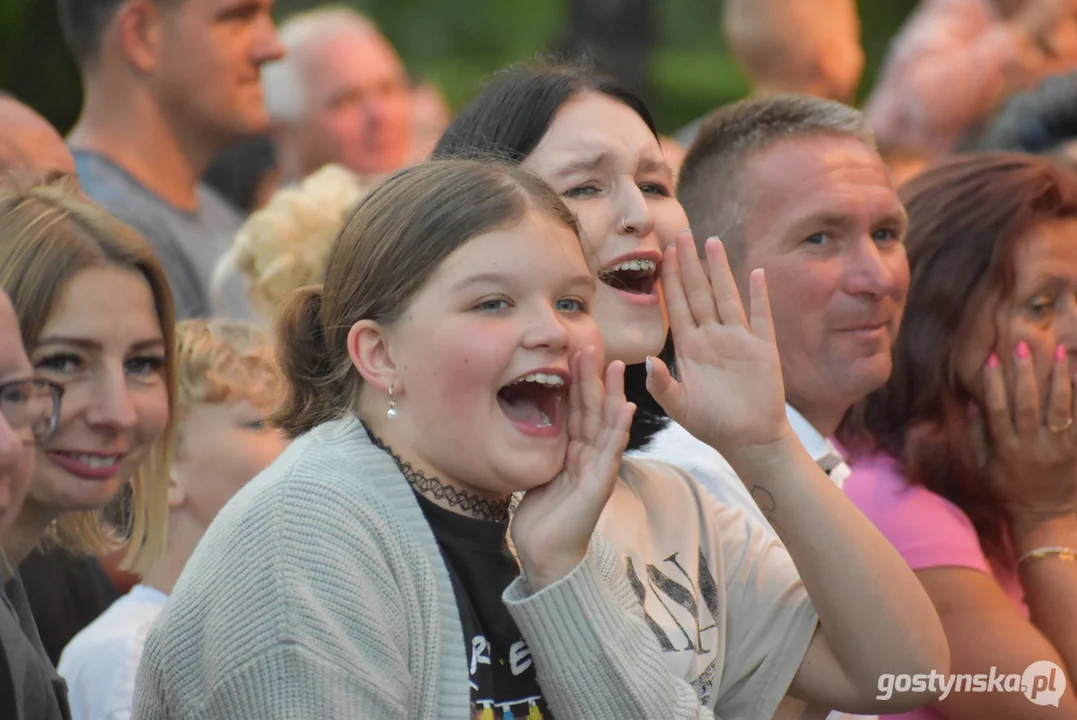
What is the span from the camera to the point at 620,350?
2.74 metres

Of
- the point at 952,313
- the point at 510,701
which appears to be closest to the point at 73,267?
the point at 510,701

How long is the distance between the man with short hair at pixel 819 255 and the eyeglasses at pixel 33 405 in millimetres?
1304

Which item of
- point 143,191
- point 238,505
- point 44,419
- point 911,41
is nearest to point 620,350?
point 238,505

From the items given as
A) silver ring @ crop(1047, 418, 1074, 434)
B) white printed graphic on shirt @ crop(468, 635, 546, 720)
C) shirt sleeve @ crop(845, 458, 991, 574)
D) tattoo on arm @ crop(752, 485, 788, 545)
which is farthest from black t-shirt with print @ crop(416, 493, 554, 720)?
silver ring @ crop(1047, 418, 1074, 434)

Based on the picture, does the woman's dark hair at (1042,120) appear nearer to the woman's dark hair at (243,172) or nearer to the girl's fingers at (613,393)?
the girl's fingers at (613,393)

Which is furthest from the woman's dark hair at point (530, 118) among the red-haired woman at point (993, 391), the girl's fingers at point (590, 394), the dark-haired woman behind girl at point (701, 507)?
the red-haired woman at point (993, 391)

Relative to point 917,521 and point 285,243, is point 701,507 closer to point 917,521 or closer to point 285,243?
point 917,521

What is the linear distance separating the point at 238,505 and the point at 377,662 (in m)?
0.32

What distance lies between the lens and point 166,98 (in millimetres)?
5012

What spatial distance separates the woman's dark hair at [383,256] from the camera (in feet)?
7.56

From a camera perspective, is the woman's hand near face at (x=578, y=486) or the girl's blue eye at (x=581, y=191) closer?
the woman's hand near face at (x=578, y=486)

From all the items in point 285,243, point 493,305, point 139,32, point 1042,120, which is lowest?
point 285,243

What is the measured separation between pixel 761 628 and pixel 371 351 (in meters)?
0.87

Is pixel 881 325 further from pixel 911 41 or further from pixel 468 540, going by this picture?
pixel 911 41
